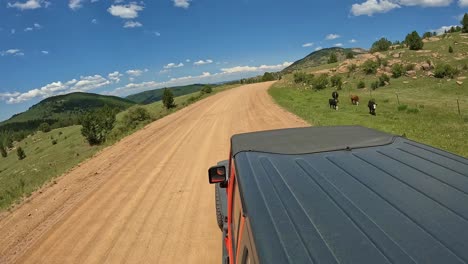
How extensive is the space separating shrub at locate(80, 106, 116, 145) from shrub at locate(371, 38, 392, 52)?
50.8 m

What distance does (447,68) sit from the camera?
114 ft

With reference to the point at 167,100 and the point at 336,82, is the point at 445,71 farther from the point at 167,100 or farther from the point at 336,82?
the point at 167,100

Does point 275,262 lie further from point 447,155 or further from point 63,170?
point 63,170

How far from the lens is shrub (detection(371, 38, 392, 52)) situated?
207ft

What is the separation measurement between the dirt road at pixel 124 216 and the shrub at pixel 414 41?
46.5 meters

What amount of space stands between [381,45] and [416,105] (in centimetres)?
4588

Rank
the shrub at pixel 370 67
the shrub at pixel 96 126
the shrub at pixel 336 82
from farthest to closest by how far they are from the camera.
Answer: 1. the shrub at pixel 370 67
2. the shrub at pixel 336 82
3. the shrub at pixel 96 126

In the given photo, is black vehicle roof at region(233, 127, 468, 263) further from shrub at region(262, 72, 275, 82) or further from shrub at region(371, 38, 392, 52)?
shrub at region(262, 72, 275, 82)

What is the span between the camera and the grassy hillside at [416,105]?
14664 millimetres

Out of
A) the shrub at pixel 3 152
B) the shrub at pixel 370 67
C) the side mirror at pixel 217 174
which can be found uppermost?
the shrub at pixel 370 67

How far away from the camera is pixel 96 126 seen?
32.7 m

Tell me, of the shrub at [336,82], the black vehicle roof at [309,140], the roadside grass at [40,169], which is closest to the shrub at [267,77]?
the roadside grass at [40,169]

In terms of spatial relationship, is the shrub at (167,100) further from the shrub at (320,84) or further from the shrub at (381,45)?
the shrub at (381,45)

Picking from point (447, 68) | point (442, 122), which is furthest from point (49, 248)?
point (447, 68)
